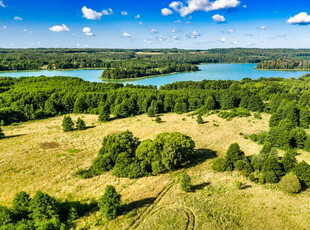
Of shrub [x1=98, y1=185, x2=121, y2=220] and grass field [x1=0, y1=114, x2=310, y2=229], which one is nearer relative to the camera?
shrub [x1=98, y1=185, x2=121, y2=220]

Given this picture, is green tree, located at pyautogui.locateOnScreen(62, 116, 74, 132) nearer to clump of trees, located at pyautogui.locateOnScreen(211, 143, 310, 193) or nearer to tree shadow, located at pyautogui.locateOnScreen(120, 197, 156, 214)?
tree shadow, located at pyautogui.locateOnScreen(120, 197, 156, 214)

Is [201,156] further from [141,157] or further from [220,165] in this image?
[141,157]

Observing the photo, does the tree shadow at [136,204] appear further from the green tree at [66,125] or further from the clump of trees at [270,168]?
the green tree at [66,125]

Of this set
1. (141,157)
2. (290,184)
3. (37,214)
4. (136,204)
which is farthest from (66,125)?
(290,184)

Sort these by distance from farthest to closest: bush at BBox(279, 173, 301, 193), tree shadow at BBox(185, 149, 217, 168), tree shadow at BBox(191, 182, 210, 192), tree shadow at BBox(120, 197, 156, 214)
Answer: tree shadow at BBox(185, 149, 217, 168) → tree shadow at BBox(191, 182, 210, 192) → bush at BBox(279, 173, 301, 193) → tree shadow at BBox(120, 197, 156, 214)

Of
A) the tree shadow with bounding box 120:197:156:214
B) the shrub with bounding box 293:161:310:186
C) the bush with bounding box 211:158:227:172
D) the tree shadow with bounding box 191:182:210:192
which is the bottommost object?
the tree shadow with bounding box 120:197:156:214

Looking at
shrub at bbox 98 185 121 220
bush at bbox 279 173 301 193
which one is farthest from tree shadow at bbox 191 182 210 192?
shrub at bbox 98 185 121 220

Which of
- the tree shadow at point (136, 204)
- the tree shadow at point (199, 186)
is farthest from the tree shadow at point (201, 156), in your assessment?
the tree shadow at point (136, 204)
